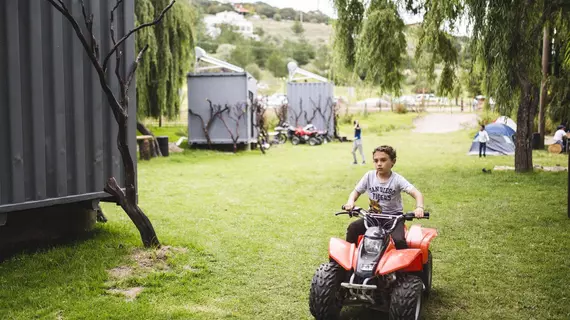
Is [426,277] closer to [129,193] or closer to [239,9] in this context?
[129,193]

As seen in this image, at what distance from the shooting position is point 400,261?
418cm

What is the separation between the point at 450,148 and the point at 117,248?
1734 cm

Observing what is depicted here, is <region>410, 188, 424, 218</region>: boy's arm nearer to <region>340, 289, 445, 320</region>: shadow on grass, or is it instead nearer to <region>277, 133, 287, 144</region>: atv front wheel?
<region>340, 289, 445, 320</region>: shadow on grass

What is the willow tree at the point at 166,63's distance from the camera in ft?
58.5

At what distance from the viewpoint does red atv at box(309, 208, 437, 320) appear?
13.4 ft

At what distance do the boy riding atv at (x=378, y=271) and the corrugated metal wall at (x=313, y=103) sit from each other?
23157 mm

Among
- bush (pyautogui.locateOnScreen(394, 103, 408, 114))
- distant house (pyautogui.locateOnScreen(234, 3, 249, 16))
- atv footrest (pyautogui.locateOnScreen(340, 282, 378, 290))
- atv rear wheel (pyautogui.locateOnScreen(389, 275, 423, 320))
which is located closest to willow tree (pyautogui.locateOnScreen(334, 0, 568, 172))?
atv rear wheel (pyautogui.locateOnScreen(389, 275, 423, 320))

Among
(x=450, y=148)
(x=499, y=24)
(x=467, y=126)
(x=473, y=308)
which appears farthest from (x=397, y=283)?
(x=467, y=126)

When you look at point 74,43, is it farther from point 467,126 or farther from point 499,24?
point 467,126

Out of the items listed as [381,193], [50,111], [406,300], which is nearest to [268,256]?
[381,193]

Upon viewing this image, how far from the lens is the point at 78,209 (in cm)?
688

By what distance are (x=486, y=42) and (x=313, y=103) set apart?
1701 cm

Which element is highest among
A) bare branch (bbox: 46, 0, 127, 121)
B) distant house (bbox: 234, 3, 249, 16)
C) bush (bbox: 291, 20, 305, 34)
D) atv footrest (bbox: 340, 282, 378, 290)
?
distant house (bbox: 234, 3, 249, 16)

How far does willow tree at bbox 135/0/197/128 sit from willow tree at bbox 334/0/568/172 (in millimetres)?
6538
